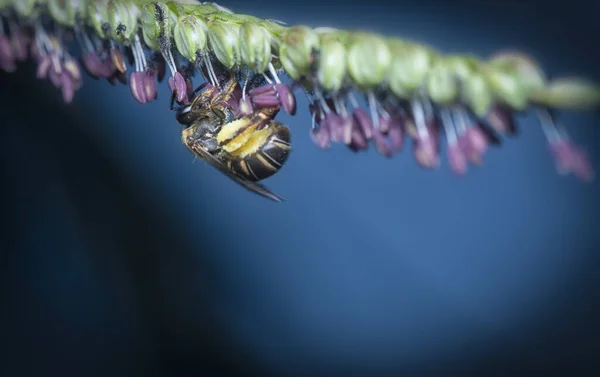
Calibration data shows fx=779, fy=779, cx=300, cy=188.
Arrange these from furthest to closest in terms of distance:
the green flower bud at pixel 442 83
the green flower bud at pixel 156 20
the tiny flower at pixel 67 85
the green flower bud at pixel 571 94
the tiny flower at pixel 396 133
Result: the tiny flower at pixel 67 85 < the green flower bud at pixel 156 20 < the tiny flower at pixel 396 133 < the green flower bud at pixel 442 83 < the green flower bud at pixel 571 94

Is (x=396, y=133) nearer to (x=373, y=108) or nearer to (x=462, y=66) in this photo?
(x=373, y=108)

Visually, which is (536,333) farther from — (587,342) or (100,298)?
(100,298)

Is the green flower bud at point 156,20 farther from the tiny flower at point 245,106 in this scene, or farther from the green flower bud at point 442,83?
the green flower bud at point 442,83

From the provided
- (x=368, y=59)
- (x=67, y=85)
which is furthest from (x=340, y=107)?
(x=67, y=85)

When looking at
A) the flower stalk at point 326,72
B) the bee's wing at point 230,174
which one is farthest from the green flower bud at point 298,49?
the bee's wing at point 230,174

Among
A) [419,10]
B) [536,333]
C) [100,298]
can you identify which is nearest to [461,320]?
[536,333]

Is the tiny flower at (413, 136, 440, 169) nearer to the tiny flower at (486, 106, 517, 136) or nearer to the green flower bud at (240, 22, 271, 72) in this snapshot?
the tiny flower at (486, 106, 517, 136)
